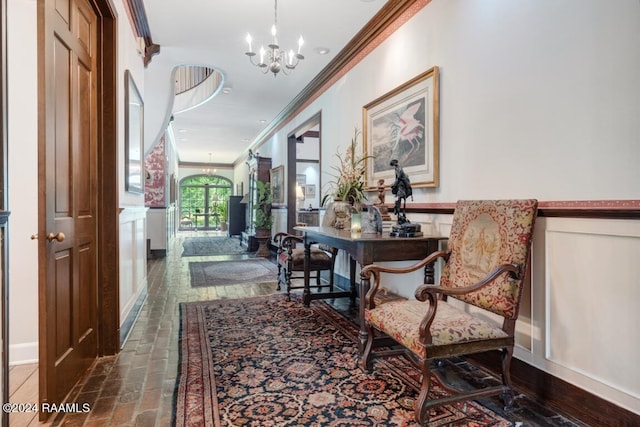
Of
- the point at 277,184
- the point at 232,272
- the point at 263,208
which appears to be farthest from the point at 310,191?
the point at 232,272

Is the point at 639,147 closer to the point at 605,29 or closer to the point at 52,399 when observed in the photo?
the point at 605,29

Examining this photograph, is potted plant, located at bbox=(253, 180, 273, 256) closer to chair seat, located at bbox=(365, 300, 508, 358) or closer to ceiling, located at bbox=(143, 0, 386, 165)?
ceiling, located at bbox=(143, 0, 386, 165)

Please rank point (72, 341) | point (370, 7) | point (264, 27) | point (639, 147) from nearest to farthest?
point (639, 147)
point (72, 341)
point (370, 7)
point (264, 27)

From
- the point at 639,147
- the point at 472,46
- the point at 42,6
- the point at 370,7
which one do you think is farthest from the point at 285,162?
the point at 639,147

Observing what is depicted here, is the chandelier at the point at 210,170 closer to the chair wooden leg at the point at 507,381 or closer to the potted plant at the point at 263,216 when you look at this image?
the potted plant at the point at 263,216

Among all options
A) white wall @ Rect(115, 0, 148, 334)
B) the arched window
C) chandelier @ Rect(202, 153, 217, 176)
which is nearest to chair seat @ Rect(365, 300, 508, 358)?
white wall @ Rect(115, 0, 148, 334)

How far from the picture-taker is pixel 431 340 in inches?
64.7

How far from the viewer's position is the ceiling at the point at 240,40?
321cm

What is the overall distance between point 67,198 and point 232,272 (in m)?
3.66

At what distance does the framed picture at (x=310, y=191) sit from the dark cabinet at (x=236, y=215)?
6.46 feet

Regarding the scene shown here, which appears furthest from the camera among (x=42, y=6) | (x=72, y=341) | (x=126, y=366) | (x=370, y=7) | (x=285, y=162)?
(x=285, y=162)

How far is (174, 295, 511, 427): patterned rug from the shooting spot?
170cm

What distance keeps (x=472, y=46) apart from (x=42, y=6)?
237 centimetres

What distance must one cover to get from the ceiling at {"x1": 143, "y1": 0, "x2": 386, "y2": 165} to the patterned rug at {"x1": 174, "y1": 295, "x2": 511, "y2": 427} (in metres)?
2.79
